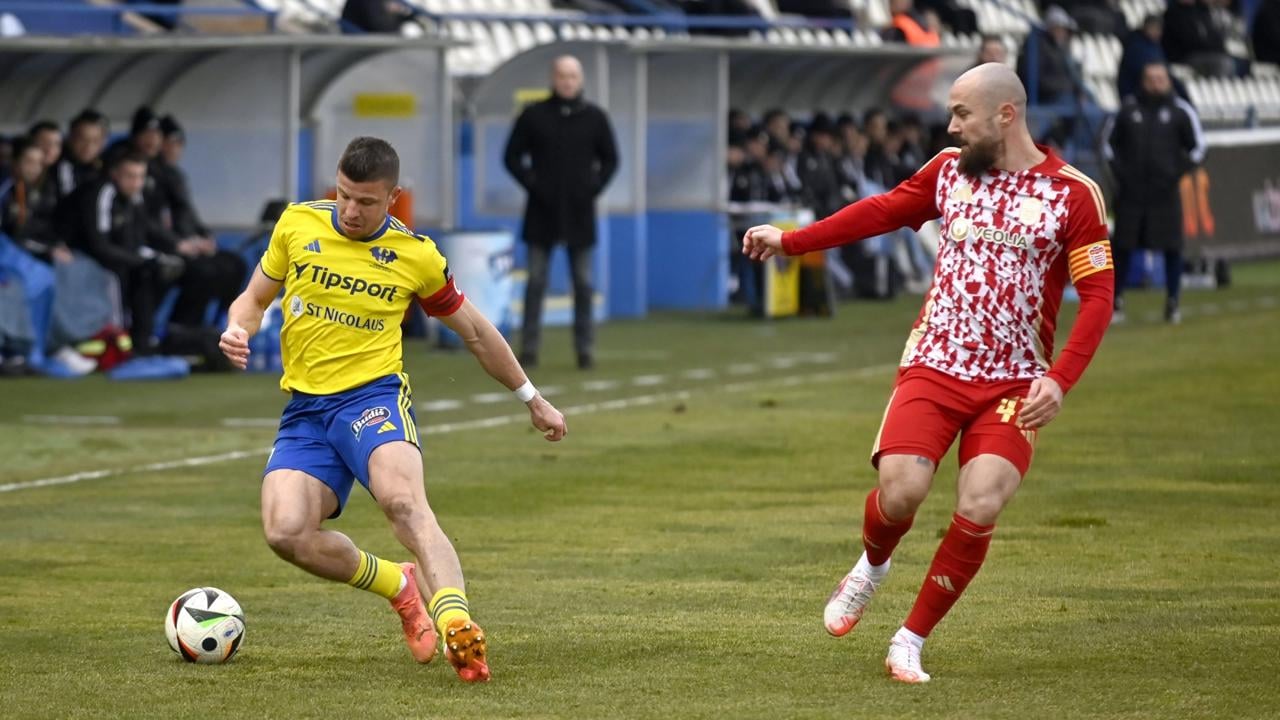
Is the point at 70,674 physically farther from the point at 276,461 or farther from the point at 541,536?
the point at 541,536

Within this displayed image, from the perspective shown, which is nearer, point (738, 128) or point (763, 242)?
point (763, 242)

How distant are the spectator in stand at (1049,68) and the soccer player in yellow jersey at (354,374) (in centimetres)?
2429

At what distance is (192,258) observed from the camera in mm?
18797

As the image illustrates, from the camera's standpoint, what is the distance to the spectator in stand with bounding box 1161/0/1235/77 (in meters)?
36.7

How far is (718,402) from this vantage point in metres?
15.9

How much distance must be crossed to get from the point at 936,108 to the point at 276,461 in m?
24.4

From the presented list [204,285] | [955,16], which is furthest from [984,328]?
[955,16]

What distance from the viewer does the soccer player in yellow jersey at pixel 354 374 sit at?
7020 millimetres

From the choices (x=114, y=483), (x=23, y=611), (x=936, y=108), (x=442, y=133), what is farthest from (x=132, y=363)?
(x=936, y=108)

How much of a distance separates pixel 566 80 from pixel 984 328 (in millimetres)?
11280

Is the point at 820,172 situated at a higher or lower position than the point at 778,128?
lower

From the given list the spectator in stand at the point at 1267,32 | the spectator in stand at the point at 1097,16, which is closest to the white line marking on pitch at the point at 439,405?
the spectator in stand at the point at 1097,16

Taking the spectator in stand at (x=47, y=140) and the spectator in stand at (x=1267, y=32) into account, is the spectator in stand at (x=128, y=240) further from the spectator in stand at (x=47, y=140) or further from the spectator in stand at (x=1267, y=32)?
the spectator in stand at (x=1267, y=32)

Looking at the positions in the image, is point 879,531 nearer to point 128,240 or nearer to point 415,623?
point 415,623
